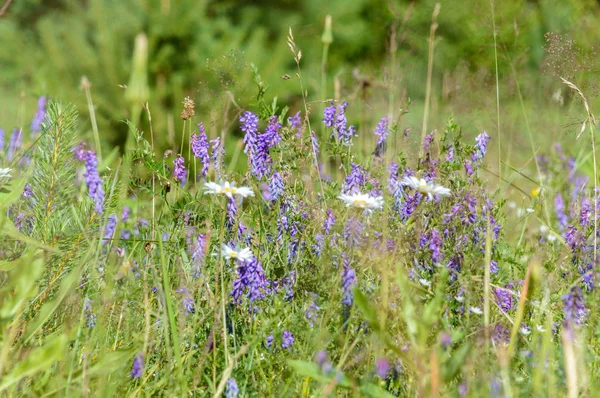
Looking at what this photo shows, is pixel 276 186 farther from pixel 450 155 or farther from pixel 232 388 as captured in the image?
pixel 232 388

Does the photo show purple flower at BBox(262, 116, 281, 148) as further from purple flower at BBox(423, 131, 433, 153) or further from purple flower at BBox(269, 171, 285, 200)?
purple flower at BBox(423, 131, 433, 153)

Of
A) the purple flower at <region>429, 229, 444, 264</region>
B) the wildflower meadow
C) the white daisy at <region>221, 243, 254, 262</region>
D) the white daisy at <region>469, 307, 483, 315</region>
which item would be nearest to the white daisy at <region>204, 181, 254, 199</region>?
the wildflower meadow

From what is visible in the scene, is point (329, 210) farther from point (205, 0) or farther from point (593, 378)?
point (205, 0)

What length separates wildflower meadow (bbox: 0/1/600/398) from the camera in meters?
1.29

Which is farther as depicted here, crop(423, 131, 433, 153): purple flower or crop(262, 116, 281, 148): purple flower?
crop(423, 131, 433, 153): purple flower

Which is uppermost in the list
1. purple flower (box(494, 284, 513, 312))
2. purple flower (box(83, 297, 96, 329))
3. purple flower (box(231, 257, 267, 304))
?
purple flower (box(494, 284, 513, 312))

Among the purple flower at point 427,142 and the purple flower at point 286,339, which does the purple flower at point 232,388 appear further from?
the purple flower at point 427,142

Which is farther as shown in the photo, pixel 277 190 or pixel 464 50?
pixel 464 50

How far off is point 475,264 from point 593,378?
0.37 metres

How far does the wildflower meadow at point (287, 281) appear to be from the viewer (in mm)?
1285

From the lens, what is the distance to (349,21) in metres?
5.90

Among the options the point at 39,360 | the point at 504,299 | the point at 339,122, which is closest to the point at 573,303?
the point at 504,299

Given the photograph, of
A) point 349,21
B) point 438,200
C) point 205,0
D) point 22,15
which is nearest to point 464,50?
point 349,21

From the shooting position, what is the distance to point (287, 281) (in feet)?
5.43
